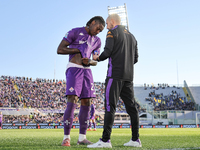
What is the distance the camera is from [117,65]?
4.24 meters

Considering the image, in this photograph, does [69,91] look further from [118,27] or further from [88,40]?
[118,27]

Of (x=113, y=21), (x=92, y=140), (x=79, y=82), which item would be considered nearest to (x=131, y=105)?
(x=79, y=82)

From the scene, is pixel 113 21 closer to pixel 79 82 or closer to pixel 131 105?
pixel 79 82

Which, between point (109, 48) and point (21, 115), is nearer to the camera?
point (109, 48)

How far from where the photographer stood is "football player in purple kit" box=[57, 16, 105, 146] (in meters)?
4.67

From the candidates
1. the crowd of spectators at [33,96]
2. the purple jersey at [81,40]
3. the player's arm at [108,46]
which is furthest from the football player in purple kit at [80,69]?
the crowd of spectators at [33,96]

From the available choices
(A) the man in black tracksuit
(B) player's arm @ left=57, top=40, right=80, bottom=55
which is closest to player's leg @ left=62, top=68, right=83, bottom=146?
(B) player's arm @ left=57, top=40, right=80, bottom=55

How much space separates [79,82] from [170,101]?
44.8m

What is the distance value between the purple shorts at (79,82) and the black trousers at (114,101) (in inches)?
26.8

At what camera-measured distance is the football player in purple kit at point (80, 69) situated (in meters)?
4.67

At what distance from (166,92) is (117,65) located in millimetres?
48469

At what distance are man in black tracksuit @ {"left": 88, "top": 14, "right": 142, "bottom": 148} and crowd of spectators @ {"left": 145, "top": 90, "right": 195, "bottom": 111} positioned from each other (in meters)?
40.8

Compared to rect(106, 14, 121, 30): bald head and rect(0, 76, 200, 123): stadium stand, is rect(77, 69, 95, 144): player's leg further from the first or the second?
rect(0, 76, 200, 123): stadium stand

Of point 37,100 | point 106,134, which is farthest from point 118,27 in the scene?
point 37,100
